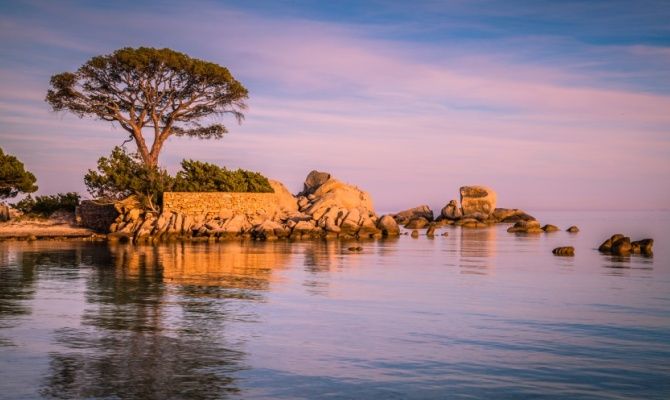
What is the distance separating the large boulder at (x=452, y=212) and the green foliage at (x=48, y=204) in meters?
48.0

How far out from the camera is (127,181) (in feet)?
167

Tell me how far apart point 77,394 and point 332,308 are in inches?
A: 367

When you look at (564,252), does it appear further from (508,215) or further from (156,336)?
(508,215)

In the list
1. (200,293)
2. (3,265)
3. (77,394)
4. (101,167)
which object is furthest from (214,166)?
(77,394)

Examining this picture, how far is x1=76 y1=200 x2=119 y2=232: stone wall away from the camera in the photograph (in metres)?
54.0

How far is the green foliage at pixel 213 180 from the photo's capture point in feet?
174

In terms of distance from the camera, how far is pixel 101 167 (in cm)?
5169

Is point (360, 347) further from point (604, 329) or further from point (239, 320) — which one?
point (604, 329)

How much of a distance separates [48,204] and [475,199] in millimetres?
53663

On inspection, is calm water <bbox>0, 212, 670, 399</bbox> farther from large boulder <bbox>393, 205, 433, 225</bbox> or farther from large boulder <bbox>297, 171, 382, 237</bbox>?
large boulder <bbox>393, 205, 433, 225</bbox>

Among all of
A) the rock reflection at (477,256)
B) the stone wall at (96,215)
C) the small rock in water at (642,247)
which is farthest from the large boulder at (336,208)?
the small rock in water at (642,247)

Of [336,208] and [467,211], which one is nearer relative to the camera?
[336,208]

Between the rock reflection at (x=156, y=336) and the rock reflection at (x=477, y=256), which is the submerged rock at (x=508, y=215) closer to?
the rock reflection at (x=477, y=256)

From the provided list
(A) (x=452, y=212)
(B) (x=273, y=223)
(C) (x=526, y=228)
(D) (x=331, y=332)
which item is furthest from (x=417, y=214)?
(D) (x=331, y=332)
